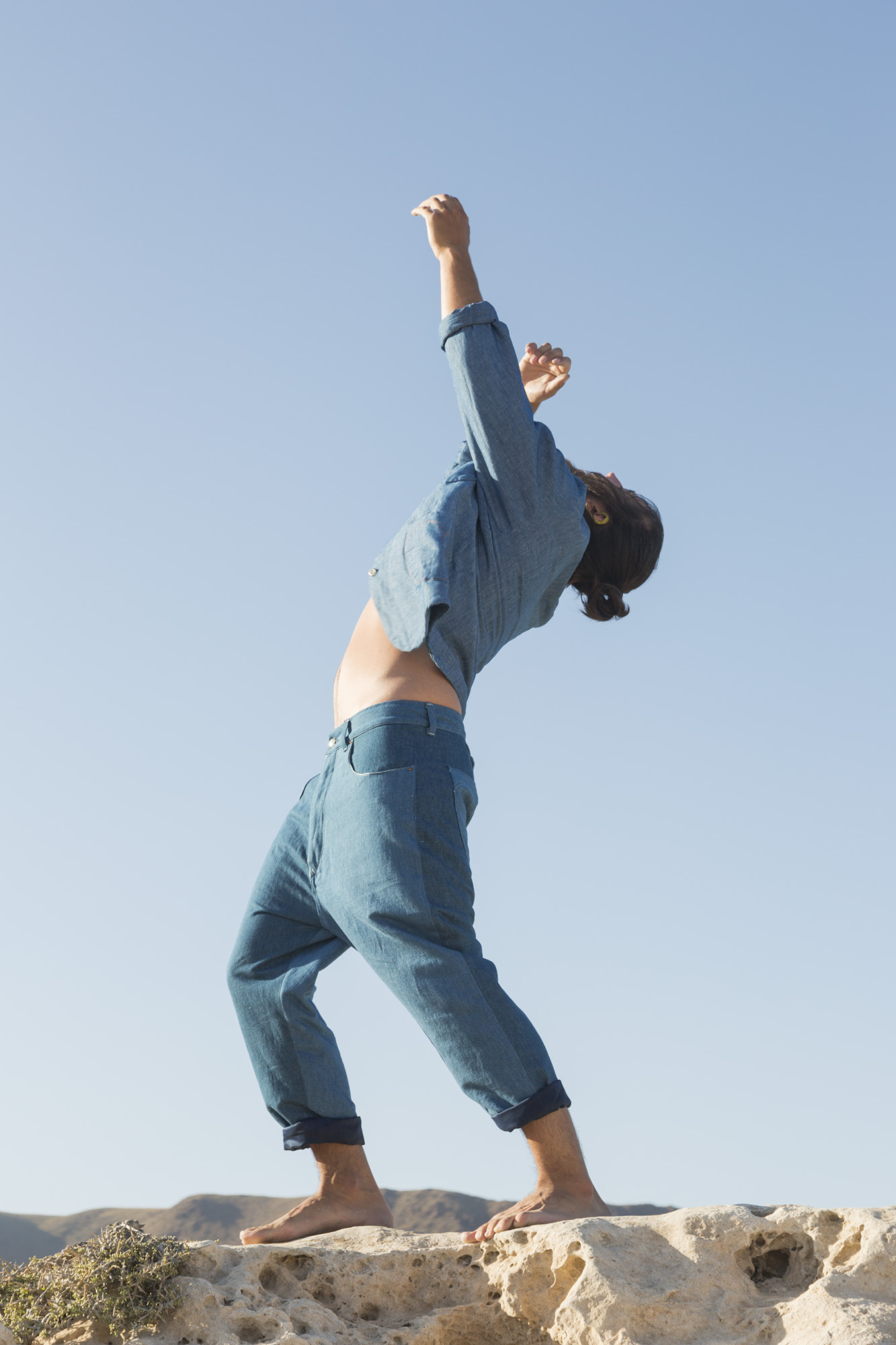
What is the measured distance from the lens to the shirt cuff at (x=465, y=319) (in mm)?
3652

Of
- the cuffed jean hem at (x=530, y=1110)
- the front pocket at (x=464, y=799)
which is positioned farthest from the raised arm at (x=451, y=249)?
the cuffed jean hem at (x=530, y=1110)

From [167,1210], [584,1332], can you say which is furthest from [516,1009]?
[167,1210]

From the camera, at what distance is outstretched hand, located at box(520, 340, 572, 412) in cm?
438

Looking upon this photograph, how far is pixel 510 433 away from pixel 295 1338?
99.1 inches

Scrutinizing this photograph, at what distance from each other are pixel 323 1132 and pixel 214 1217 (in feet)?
43.2

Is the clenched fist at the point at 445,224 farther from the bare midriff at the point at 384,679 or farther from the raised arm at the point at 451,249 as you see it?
the bare midriff at the point at 384,679

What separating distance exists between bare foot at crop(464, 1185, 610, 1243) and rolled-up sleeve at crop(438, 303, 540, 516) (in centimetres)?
198

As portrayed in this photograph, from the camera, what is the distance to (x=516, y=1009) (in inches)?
124

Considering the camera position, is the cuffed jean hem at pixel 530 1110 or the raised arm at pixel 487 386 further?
the raised arm at pixel 487 386

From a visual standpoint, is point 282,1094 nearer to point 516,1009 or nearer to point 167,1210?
point 516,1009

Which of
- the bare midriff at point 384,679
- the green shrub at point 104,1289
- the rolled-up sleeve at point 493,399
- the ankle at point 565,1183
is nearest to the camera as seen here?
the green shrub at point 104,1289

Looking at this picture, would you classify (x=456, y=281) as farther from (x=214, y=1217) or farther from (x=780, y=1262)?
(x=214, y=1217)

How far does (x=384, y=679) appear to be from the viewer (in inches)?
138

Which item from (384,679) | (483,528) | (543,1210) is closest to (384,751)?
(384,679)
